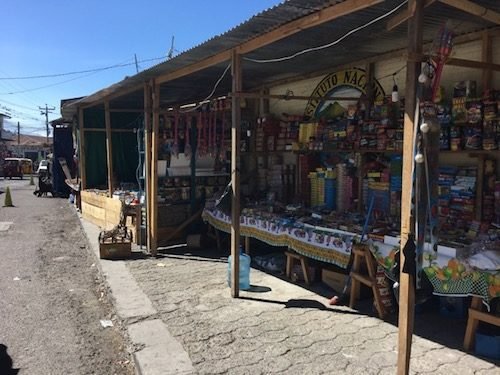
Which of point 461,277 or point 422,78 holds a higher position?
point 422,78

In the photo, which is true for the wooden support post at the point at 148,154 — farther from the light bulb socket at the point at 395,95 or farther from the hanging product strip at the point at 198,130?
the light bulb socket at the point at 395,95

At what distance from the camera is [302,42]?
5988 mm

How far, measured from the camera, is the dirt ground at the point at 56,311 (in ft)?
15.4

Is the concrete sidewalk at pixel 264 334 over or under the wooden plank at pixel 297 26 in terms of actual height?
under

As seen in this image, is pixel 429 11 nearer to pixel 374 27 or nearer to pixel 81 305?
pixel 374 27

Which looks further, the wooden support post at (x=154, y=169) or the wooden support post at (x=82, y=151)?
the wooden support post at (x=82, y=151)

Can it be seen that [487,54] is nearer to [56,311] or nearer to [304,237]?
[304,237]

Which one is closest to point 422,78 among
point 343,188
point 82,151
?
point 343,188

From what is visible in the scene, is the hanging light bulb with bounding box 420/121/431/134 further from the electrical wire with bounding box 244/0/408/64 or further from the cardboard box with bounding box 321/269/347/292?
the cardboard box with bounding box 321/269/347/292

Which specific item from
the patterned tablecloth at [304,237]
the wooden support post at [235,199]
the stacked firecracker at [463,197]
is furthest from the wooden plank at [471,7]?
the wooden support post at [235,199]

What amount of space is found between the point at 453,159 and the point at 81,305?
5104mm

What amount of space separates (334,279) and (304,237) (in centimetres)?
68

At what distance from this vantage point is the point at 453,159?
6000 millimetres

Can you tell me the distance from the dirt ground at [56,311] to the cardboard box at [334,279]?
2.77m
